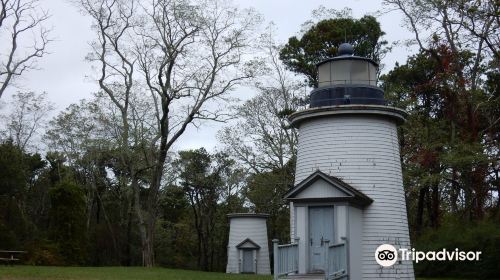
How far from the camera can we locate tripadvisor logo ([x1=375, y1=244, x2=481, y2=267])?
1633 cm

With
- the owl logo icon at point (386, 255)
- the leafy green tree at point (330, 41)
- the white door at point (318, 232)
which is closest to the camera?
the white door at point (318, 232)

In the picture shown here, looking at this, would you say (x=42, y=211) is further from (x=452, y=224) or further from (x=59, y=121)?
(x=452, y=224)

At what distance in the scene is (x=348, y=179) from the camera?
656 inches

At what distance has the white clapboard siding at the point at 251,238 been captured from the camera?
3572 centimetres

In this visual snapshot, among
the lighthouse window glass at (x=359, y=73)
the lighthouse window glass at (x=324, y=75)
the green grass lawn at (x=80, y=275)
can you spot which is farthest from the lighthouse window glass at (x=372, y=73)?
the green grass lawn at (x=80, y=275)

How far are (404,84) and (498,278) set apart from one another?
13900 millimetres

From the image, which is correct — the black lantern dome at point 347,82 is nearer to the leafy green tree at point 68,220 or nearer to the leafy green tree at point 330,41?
the leafy green tree at point 330,41

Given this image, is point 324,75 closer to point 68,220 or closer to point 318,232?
point 318,232

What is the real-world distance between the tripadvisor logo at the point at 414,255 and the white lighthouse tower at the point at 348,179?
6.4 inches

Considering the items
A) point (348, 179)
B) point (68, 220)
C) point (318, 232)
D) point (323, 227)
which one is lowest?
point (318, 232)

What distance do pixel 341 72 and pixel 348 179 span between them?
334cm

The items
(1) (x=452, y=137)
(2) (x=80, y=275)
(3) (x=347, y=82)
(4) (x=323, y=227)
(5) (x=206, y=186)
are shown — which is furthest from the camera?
(5) (x=206, y=186)

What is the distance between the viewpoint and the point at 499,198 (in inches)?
1125

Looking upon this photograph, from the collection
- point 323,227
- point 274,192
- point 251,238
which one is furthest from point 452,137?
point 251,238
